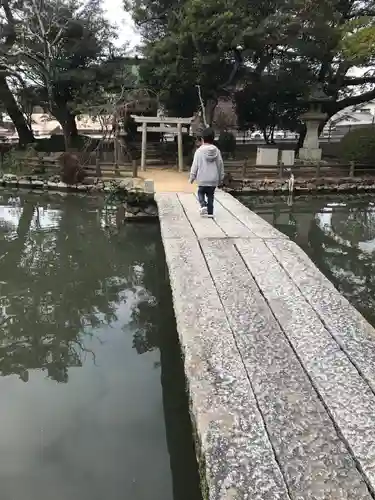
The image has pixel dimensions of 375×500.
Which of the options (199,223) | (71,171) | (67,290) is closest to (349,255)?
(199,223)

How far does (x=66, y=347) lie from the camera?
452cm

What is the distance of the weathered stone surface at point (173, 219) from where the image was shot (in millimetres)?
5383

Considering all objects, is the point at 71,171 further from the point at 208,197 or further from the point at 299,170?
the point at 208,197

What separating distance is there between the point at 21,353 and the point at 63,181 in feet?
33.4

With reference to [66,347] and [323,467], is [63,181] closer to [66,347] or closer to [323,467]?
[66,347]

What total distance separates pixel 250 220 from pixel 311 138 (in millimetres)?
12063

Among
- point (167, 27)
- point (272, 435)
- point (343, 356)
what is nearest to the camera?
point (272, 435)

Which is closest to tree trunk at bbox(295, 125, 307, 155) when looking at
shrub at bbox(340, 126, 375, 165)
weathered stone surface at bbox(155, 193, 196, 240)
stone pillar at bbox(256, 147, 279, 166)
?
shrub at bbox(340, 126, 375, 165)

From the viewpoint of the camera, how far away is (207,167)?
6043mm

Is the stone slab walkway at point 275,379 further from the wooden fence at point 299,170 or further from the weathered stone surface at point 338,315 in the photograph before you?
the wooden fence at point 299,170

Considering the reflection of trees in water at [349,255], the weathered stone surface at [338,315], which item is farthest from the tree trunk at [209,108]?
the weathered stone surface at [338,315]

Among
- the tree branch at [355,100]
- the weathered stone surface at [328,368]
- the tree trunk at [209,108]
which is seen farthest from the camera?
the tree branch at [355,100]

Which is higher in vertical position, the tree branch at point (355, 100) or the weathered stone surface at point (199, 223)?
the tree branch at point (355, 100)

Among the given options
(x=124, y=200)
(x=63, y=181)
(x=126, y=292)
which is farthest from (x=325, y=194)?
(x=126, y=292)
